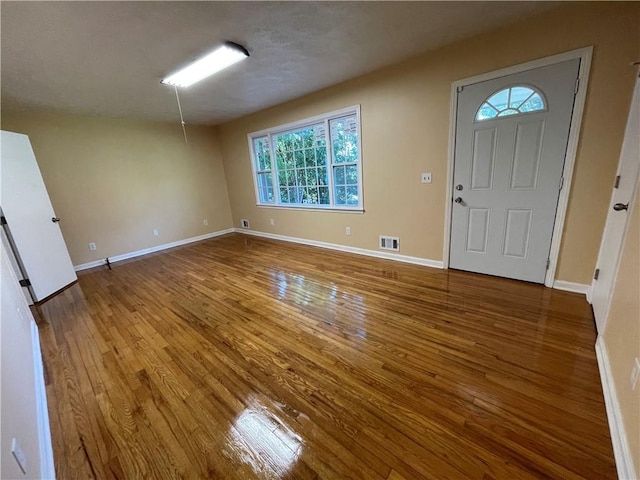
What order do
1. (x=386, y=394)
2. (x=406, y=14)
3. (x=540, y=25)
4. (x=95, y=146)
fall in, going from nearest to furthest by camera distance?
1. (x=386, y=394)
2. (x=406, y=14)
3. (x=540, y=25)
4. (x=95, y=146)

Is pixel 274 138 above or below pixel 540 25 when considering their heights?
below

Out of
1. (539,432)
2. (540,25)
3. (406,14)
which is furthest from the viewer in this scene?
(540,25)

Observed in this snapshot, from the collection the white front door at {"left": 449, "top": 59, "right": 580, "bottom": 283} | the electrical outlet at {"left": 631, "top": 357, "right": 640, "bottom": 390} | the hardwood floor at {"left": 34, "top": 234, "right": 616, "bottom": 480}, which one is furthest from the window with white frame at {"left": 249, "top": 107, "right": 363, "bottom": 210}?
the electrical outlet at {"left": 631, "top": 357, "right": 640, "bottom": 390}

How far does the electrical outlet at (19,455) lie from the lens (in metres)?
0.95

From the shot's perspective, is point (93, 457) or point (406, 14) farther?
point (406, 14)

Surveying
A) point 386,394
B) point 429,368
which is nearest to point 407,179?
point 429,368

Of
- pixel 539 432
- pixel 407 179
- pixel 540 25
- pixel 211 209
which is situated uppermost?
pixel 540 25

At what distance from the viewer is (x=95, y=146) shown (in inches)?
167

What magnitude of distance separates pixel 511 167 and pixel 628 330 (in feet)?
5.86

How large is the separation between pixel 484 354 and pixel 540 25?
9.20ft

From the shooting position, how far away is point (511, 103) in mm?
2475

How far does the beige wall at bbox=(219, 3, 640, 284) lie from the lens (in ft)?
6.65

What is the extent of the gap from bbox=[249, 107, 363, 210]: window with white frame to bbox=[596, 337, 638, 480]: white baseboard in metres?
2.85

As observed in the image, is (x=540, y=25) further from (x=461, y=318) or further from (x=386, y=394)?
(x=386, y=394)
